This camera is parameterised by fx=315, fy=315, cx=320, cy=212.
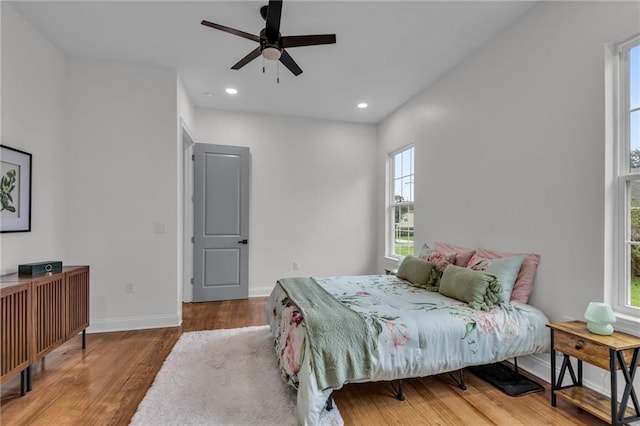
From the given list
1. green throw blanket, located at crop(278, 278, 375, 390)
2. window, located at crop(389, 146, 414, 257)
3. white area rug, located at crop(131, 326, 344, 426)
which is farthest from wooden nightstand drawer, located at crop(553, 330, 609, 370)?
window, located at crop(389, 146, 414, 257)

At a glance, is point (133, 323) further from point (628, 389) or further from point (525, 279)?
point (628, 389)

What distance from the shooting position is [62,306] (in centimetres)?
259

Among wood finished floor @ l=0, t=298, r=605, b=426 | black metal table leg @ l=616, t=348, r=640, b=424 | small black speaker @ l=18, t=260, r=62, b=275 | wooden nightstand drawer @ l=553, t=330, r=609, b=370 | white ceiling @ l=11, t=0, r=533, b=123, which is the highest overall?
white ceiling @ l=11, t=0, r=533, b=123

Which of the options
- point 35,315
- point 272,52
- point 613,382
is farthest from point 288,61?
point 613,382

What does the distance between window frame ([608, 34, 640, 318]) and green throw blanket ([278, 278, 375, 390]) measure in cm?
165

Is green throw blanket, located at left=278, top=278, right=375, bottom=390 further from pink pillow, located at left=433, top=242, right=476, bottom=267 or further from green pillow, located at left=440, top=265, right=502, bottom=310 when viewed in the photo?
pink pillow, located at left=433, top=242, right=476, bottom=267

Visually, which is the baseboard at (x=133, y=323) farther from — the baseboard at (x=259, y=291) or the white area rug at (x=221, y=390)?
the baseboard at (x=259, y=291)

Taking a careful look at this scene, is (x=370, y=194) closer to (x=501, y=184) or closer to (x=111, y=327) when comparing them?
(x=501, y=184)

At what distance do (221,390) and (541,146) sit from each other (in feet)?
9.94

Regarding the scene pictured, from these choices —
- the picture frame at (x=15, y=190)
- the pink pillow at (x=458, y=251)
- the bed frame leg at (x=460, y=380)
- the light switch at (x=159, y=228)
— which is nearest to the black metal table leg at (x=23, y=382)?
the picture frame at (x=15, y=190)

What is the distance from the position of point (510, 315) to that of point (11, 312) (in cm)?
338

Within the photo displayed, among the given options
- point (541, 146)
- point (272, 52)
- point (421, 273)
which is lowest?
point (421, 273)

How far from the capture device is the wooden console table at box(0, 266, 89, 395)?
6.56ft

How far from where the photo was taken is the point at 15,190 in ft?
8.50
